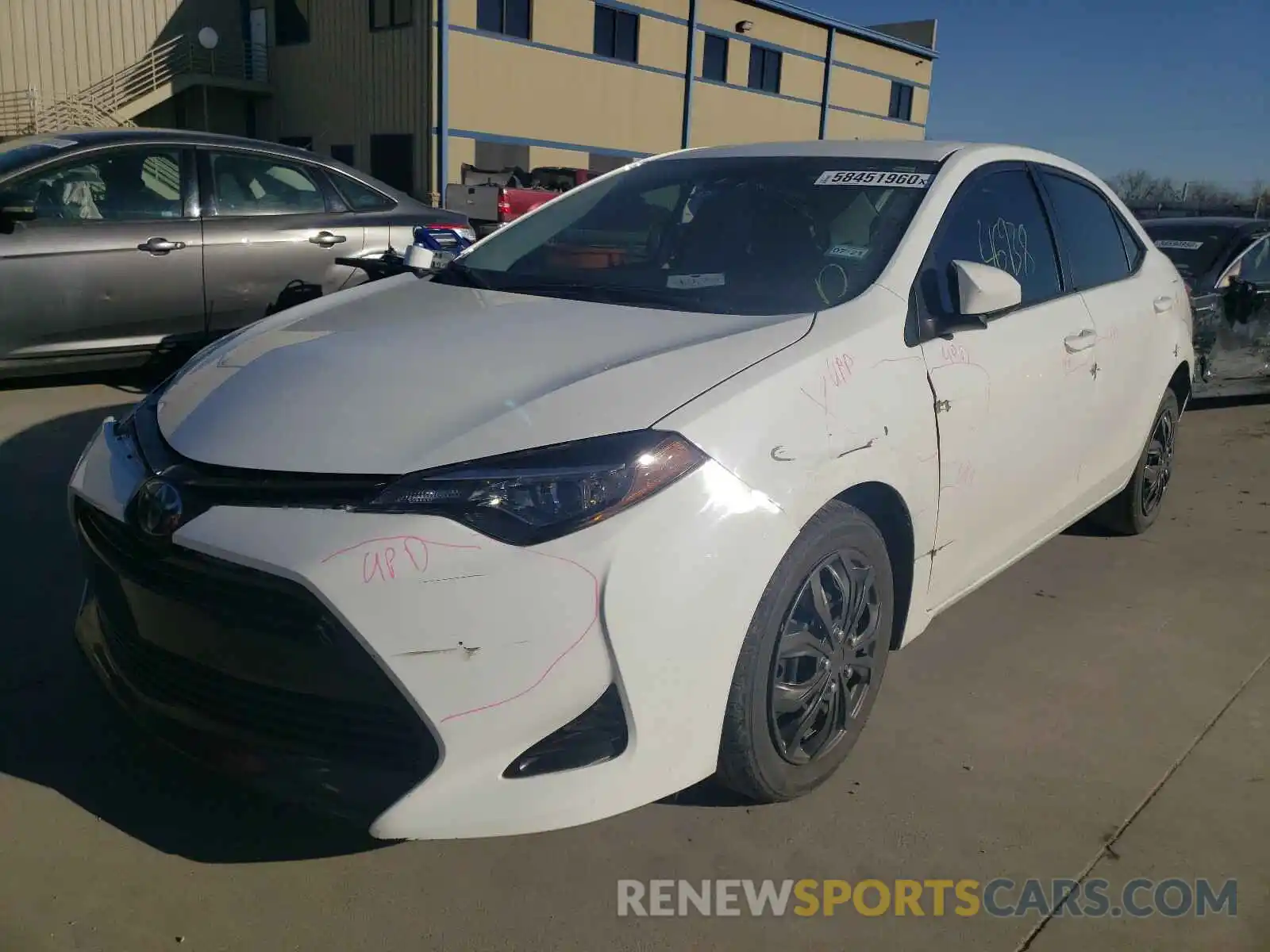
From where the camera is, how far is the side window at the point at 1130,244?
4.30 meters

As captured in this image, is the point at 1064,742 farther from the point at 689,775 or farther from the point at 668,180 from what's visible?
the point at 668,180

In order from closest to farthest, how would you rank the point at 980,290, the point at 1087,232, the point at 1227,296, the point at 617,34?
the point at 980,290, the point at 1087,232, the point at 1227,296, the point at 617,34

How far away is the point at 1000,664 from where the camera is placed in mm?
3463

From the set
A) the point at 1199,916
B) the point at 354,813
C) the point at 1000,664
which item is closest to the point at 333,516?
the point at 354,813

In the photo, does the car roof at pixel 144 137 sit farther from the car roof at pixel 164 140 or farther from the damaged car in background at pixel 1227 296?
the damaged car in background at pixel 1227 296

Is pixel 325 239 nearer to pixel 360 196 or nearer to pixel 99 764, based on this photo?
pixel 360 196

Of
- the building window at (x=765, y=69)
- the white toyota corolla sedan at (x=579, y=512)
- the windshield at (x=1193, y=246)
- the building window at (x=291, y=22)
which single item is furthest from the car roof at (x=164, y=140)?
the building window at (x=765, y=69)

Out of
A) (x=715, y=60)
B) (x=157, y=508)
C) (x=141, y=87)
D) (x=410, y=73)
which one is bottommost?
(x=157, y=508)

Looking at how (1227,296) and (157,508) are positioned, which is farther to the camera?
(1227,296)

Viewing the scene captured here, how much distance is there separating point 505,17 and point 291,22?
6.18 meters

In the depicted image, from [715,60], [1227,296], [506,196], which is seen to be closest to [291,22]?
[715,60]

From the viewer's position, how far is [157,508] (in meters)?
2.15

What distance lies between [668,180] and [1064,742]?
7.18 ft

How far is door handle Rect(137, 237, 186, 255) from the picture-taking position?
18.3ft
